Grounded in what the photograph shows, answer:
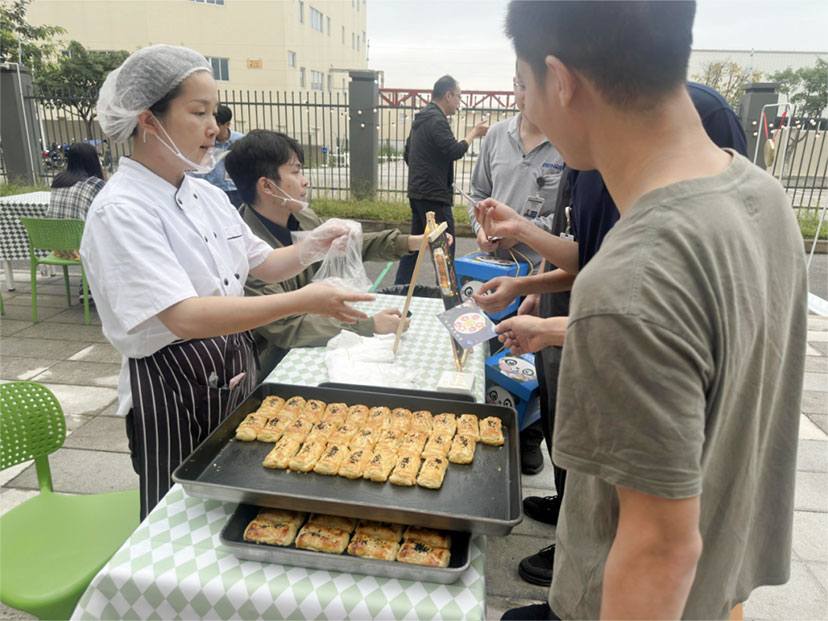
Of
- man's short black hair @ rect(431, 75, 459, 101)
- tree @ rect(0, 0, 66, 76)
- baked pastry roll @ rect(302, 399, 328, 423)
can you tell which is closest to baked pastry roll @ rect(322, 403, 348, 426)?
baked pastry roll @ rect(302, 399, 328, 423)

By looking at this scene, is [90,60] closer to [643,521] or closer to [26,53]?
[26,53]

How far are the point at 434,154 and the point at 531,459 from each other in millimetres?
3660

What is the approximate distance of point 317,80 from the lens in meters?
32.4

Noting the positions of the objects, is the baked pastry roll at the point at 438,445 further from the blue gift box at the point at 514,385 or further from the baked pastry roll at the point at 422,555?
the blue gift box at the point at 514,385

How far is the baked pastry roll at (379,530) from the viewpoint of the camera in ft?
4.14

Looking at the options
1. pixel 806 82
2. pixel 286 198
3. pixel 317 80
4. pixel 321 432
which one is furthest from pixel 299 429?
pixel 317 80

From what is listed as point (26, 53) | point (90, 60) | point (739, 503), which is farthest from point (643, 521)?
point (90, 60)

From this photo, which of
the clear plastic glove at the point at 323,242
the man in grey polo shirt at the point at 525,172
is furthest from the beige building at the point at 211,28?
the clear plastic glove at the point at 323,242

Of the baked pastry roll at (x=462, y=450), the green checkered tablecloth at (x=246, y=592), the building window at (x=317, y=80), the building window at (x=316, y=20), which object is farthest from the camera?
the building window at (x=317, y=80)

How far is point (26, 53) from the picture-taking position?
12.8m

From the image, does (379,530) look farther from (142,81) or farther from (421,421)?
(142,81)

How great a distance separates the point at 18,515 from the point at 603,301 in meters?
2.14

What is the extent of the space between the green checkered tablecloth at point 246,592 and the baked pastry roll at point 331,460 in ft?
1.06

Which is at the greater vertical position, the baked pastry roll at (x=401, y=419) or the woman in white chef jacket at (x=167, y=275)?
the woman in white chef jacket at (x=167, y=275)
